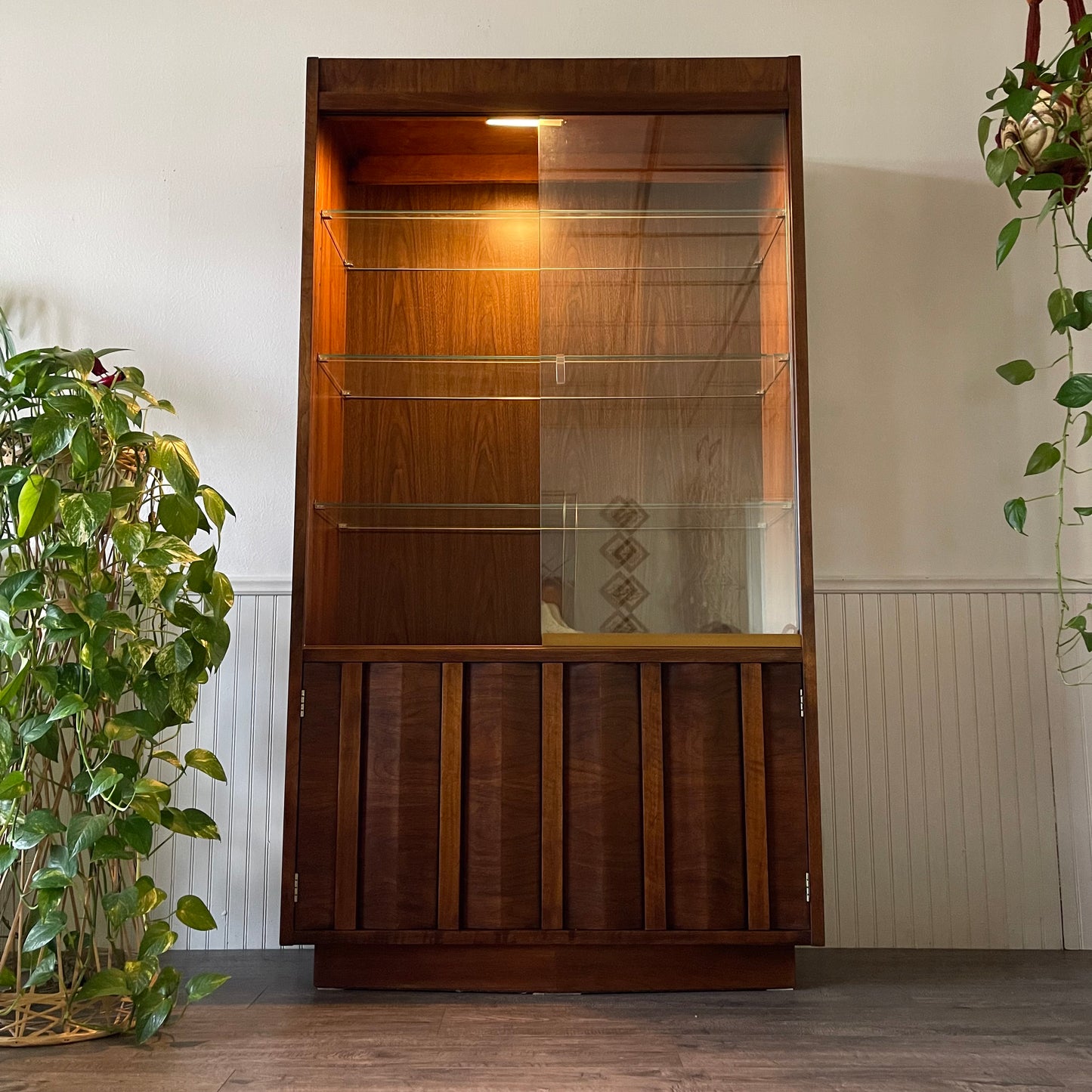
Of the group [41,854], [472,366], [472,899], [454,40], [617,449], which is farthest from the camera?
[454,40]

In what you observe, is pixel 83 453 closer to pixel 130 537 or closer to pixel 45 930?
pixel 130 537

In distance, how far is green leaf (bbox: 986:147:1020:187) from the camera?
2.07 meters

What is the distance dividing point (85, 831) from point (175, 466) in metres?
0.61

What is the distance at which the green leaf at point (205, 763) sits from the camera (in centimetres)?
181

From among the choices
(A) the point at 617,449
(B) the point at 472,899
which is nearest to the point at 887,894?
(B) the point at 472,899

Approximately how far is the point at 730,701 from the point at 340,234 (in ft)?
4.37

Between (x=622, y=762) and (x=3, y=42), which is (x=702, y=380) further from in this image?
(x=3, y=42)

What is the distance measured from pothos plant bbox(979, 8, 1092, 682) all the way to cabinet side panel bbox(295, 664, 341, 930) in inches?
59.0

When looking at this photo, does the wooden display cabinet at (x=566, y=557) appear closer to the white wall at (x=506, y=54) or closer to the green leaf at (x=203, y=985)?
the green leaf at (x=203, y=985)

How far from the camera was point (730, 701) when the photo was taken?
6.49ft

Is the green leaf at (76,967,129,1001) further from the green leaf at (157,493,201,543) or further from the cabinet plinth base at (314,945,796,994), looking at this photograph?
the green leaf at (157,493,201,543)

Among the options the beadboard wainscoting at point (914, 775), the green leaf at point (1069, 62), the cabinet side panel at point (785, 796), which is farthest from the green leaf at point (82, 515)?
the green leaf at point (1069, 62)

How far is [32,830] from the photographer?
62.4 inches

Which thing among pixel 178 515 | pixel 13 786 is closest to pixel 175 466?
pixel 178 515
